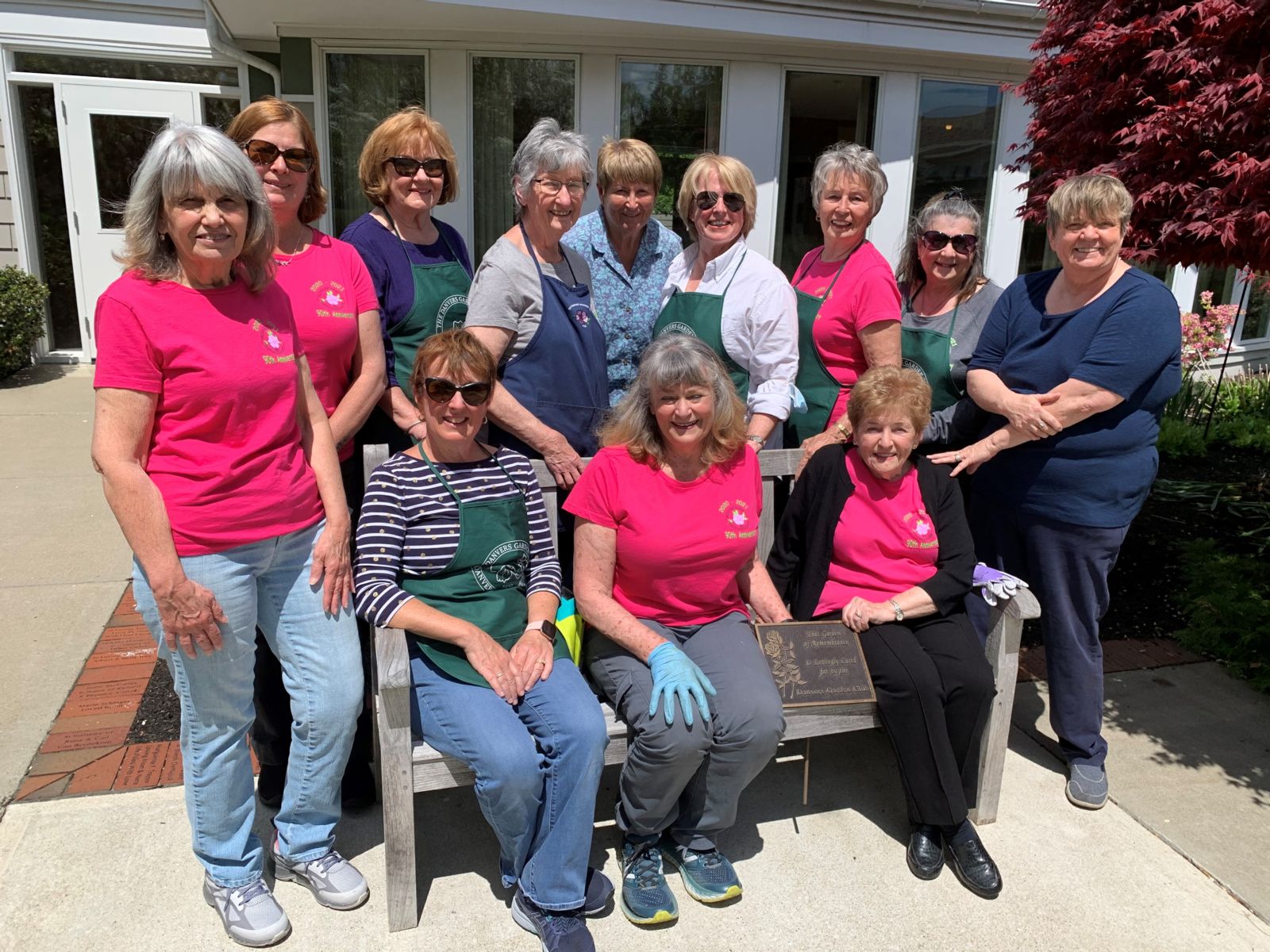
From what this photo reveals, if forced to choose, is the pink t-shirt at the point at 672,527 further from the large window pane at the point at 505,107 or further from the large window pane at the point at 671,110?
the large window pane at the point at 505,107

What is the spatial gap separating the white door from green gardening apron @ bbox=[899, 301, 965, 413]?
329 inches

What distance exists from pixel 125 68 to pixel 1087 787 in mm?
10243

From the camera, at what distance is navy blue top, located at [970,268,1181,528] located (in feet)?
9.32

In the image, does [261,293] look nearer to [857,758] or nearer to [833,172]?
[833,172]

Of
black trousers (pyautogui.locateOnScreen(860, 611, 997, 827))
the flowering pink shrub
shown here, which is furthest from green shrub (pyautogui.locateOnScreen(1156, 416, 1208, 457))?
black trousers (pyautogui.locateOnScreen(860, 611, 997, 827))

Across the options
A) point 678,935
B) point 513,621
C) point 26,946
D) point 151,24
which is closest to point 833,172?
point 513,621

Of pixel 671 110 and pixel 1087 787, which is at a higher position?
pixel 671 110

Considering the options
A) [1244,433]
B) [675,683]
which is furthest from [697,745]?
[1244,433]

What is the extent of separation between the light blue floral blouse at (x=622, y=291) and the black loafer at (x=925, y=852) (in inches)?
68.3

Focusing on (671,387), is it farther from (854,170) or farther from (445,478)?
(854,170)

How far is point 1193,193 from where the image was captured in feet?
11.9

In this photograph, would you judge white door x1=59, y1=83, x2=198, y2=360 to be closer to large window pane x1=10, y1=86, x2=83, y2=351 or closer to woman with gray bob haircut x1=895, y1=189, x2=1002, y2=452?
large window pane x1=10, y1=86, x2=83, y2=351

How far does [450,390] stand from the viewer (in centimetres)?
248

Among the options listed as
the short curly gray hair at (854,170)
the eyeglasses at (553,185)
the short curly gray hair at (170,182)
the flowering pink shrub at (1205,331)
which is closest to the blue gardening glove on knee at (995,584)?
the short curly gray hair at (854,170)
